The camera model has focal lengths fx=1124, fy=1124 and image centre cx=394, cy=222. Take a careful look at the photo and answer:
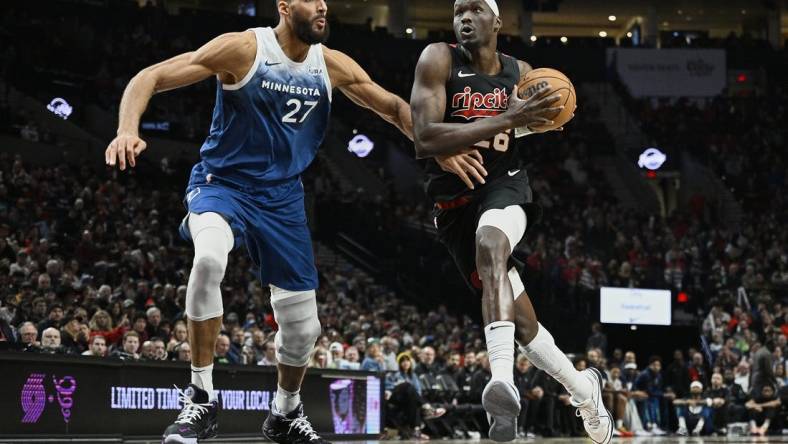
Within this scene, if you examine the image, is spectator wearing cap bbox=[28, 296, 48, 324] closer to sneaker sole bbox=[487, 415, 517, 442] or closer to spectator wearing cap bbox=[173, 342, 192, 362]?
spectator wearing cap bbox=[173, 342, 192, 362]

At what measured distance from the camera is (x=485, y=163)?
6848 mm

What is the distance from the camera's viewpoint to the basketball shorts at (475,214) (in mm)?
6684

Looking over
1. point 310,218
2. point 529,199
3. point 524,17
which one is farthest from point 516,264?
point 524,17

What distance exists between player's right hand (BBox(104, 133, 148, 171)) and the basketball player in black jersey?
68.1 inches

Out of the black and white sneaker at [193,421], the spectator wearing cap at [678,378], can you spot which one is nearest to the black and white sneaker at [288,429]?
the black and white sneaker at [193,421]

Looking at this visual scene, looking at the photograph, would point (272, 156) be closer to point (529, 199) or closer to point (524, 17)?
point (529, 199)

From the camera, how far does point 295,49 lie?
6.45 m

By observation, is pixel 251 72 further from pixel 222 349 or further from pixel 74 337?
pixel 222 349

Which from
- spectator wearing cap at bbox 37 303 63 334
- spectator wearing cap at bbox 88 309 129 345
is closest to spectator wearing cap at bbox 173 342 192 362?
spectator wearing cap at bbox 88 309 129 345

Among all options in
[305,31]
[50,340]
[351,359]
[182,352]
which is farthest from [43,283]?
[305,31]

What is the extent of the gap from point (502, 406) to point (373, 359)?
1216 centimetres

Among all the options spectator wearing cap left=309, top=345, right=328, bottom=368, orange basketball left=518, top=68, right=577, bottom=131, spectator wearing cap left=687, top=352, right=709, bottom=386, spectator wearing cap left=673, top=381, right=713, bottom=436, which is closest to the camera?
orange basketball left=518, top=68, right=577, bottom=131

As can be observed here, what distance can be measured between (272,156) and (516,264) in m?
1.64

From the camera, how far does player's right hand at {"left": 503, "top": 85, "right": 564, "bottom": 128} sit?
20.6 ft
